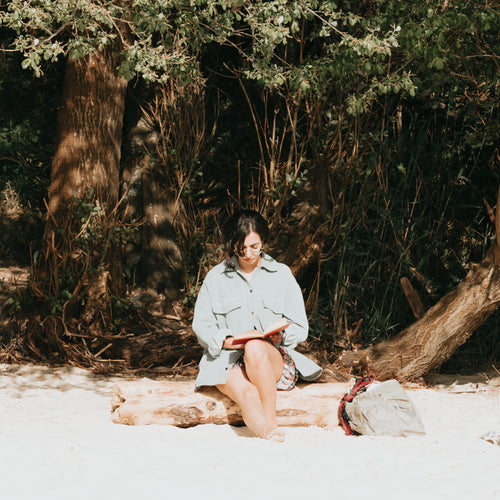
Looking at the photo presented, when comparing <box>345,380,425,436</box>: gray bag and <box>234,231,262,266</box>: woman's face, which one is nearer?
<box>345,380,425,436</box>: gray bag

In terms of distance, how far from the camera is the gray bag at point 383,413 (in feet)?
12.6

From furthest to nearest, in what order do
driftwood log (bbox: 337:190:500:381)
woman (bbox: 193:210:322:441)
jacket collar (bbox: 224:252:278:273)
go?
driftwood log (bbox: 337:190:500:381) < jacket collar (bbox: 224:252:278:273) < woman (bbox: 193:210:322:441)

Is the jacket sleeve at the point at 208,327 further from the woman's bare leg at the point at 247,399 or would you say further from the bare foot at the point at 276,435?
the bare foot at the point at 276,435

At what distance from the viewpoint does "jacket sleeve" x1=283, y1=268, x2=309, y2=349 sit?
4.05 metres

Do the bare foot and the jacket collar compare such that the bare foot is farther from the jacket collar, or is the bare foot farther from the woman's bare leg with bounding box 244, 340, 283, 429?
the jacket collar

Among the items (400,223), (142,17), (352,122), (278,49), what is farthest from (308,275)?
(142,17)

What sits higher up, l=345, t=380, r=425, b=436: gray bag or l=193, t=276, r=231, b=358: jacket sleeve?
l=193, t=276, r=231, b=358: jacket sleeve

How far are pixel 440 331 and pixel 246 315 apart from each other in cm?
182

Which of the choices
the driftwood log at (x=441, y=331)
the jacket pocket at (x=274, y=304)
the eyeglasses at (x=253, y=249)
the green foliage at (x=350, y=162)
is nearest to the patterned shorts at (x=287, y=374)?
the jacket pocket at (x=274, y=304)

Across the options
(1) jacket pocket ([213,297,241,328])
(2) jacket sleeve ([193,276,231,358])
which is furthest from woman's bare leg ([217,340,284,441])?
(1) jacket pocket ([213,297,241,328])

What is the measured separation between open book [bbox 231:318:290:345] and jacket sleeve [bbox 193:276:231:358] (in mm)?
96

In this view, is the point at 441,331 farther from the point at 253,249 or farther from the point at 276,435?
the point at 276,435

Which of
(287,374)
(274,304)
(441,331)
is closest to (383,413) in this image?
(287,374)

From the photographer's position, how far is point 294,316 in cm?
410
